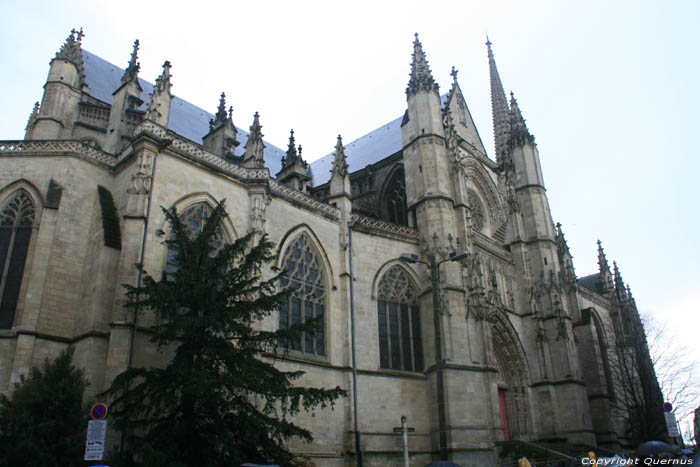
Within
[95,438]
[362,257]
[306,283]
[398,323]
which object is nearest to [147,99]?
[362,257]

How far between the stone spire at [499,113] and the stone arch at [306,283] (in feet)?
77.0

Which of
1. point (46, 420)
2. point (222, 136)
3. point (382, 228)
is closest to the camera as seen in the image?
point (46, 420)

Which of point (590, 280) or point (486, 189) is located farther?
point (590, 280)

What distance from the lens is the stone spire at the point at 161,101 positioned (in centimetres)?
1582

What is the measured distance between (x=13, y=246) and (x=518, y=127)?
2578 centimetres

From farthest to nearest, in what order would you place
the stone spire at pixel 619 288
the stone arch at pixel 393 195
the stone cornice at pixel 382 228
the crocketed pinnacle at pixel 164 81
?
the stone spire at pixel 619 288
the stone arch at pixel 393 195
the stone cornice at pixel 382 228
the crocketed pinnacle at pixel 164 81

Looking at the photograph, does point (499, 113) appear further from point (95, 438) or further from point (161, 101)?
point (95, 438)

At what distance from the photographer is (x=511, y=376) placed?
24.9 meters

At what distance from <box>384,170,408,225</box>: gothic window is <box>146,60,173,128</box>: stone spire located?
11.9 meters

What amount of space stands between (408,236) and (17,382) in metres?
13.5

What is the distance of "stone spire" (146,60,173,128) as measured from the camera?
51.9 ft

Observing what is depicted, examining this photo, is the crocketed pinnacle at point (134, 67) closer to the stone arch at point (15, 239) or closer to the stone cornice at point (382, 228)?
the stone arch at point (15, 239)

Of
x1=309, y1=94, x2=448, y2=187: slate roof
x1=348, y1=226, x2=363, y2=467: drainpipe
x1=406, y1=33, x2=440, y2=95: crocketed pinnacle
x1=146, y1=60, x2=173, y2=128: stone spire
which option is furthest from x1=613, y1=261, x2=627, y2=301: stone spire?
x1=146, y1=60, x2=173, y2=128: stone spire

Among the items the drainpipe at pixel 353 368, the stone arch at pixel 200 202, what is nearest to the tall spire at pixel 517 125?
the drainpipe at pixel 353 368
